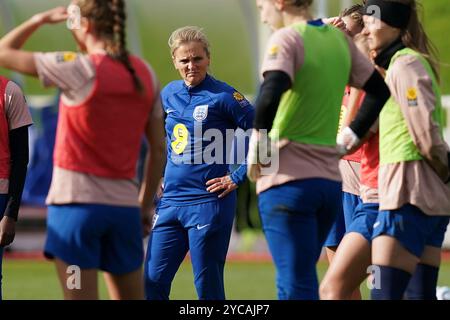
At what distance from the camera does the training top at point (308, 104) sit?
5543 millimetres

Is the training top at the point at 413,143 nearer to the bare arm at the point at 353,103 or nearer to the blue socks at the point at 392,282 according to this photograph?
the blue socks at the point at 392,282

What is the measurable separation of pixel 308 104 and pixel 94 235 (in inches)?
50.8

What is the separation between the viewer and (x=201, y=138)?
7332 mm

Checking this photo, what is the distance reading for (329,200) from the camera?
5703 mm

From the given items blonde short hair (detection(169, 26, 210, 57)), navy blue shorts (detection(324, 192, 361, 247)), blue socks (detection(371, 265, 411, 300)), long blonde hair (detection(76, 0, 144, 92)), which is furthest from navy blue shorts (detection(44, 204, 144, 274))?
navy blue shorts (detection(324, 192, 361, 247))

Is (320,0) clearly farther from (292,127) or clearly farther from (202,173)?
(292,127)

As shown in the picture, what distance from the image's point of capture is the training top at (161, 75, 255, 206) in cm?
735

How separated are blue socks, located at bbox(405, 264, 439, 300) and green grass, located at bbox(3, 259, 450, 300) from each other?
15.7 ft

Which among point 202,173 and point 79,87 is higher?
point 79,87

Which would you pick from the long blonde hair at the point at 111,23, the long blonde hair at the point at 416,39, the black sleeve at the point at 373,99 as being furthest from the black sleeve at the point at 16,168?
the long blonde hair at the point at 416,39

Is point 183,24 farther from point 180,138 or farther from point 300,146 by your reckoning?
point 300,146

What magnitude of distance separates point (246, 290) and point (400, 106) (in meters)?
6.35

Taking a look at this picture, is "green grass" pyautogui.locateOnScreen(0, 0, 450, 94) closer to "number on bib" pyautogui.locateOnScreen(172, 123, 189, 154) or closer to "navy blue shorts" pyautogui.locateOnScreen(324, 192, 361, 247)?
"navy blue shorts" pyautogui.locateOnScreen(324, 192, 361, 247)

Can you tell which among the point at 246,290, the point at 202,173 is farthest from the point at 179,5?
the point at 202,173
